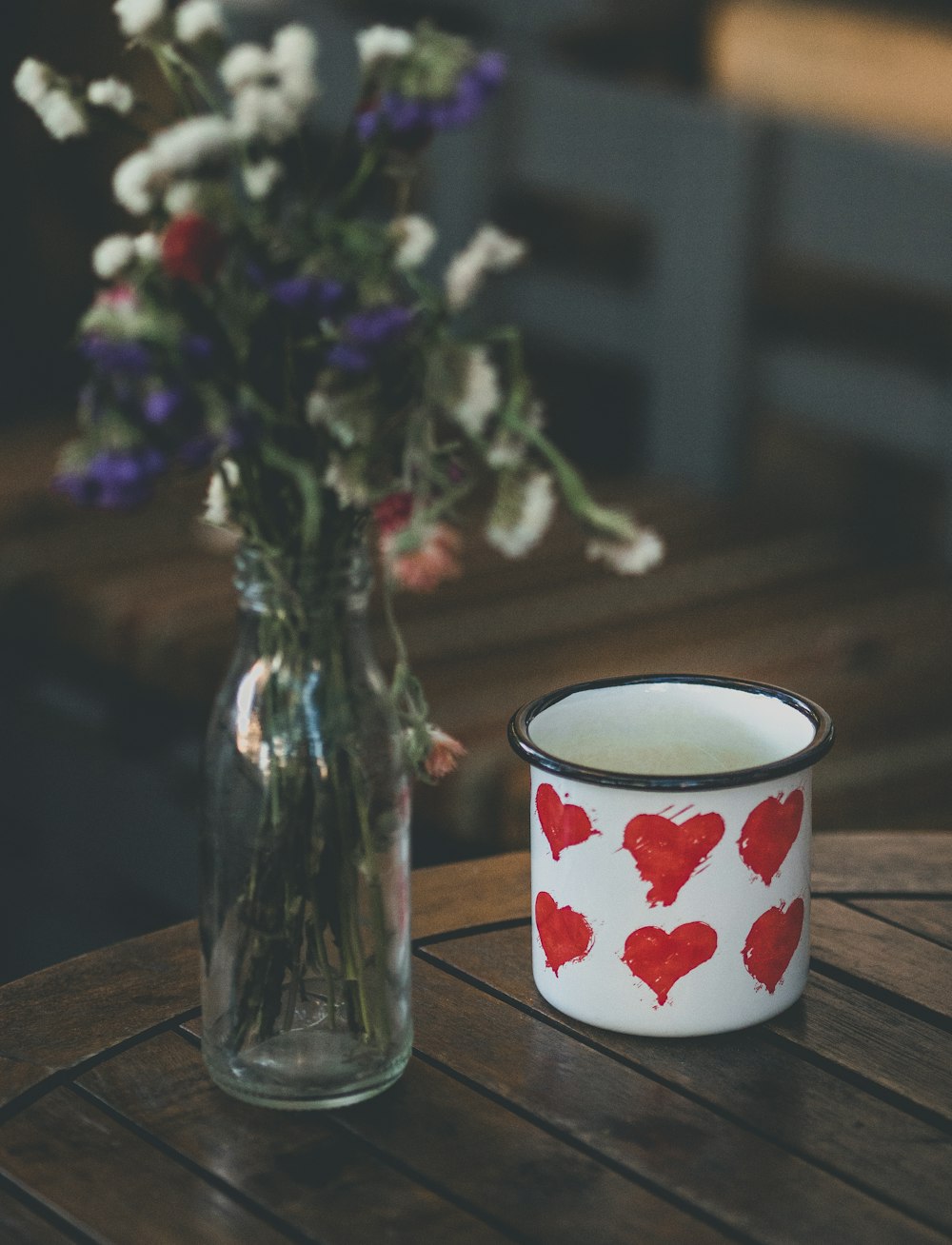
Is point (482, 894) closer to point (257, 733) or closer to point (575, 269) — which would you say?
point (257, 733)

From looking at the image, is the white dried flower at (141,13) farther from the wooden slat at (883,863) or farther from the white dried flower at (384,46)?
the wooden slat at (883,863)

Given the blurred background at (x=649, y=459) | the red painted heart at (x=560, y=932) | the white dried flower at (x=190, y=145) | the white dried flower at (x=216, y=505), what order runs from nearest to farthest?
the white dried flower at (x=190, y=145) → the white dried flower at (x=216, y=505) → the red painted heart at (x=560, y=932) → the blurred background at (x=649, y=459)

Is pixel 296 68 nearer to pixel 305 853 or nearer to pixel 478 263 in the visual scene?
pixel 478 263

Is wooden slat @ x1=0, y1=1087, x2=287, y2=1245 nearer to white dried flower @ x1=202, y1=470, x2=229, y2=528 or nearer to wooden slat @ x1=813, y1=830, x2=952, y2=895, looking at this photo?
white dried flower @ x1=202, y1=470, x2=229, y2=528

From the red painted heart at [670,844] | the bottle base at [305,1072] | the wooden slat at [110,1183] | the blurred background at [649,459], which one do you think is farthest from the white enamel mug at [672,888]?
the blurred background at [649,459]

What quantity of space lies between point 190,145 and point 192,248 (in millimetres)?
37

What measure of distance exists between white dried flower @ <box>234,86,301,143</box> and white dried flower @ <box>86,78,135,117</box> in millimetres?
73

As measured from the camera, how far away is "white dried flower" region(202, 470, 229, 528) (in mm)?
793

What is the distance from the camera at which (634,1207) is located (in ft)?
2.55

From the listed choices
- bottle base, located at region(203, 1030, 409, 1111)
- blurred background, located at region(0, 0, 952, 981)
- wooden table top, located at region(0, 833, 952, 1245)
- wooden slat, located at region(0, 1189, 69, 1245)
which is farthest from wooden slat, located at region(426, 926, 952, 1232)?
blurred background, located at region(0, 0, 952, 981)

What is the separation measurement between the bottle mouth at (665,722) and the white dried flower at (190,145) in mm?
352

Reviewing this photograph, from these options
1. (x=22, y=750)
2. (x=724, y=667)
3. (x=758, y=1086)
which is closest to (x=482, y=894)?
(x=758, y=1086)

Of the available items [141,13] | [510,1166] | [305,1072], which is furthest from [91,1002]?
[141,13]

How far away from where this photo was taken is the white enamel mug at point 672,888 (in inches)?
34.1
